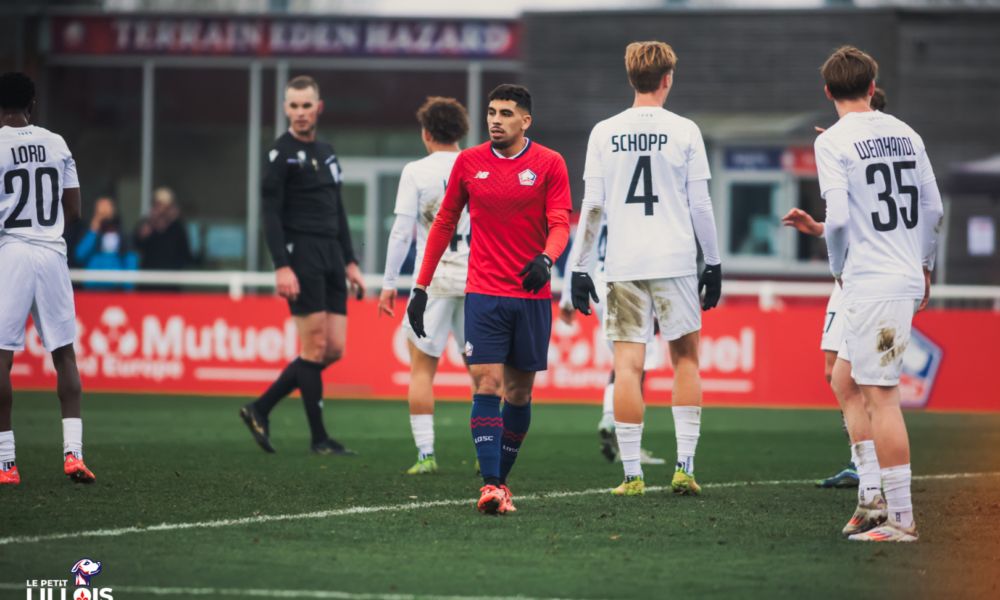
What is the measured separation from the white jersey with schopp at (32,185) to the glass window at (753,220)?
18574 mm

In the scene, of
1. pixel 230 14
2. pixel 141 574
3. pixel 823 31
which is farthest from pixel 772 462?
pixel 230 14

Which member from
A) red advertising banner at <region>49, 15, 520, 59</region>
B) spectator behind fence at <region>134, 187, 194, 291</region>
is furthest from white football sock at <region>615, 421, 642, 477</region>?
red advertising banner at <region>49, 15, 520, 59</region>

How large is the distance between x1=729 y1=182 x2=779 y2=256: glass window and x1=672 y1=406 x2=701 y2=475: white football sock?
18.1 metres

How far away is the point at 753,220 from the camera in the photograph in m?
26.4

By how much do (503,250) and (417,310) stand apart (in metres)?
0.50

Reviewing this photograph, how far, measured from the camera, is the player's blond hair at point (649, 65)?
8336 mm

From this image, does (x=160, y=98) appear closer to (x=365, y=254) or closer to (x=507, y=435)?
(x=365, y=254)

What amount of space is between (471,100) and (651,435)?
15022 mm

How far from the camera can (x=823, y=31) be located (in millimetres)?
26234

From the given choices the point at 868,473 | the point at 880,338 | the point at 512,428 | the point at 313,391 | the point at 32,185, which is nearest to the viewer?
the point at 880,338

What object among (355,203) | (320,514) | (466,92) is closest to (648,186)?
(320,514)

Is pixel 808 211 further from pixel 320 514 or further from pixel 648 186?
pixel 320 514

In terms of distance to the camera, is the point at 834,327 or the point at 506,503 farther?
the point at 834,327

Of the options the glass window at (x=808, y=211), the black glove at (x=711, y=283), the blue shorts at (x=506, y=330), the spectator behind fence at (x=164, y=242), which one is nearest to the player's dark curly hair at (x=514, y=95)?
the blue shorts at (x=506, y=330)
